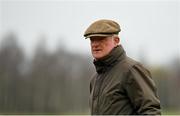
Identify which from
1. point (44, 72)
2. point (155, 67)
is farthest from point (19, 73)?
point (155, 67)

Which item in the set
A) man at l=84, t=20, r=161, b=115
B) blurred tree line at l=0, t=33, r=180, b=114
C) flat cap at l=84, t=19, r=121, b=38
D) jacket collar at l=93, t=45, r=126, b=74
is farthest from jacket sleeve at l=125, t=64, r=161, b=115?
blurred tree line at l=0, t=33, r=180, b=114

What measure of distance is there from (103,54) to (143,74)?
26 centimetres

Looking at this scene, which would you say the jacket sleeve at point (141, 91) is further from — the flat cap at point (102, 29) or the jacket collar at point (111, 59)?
the flat cap at point (102, 29)

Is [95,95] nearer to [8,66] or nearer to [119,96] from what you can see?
[119,96]

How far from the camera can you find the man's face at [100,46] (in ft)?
9.85

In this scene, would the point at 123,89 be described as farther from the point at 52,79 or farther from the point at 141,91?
the point at 52,79

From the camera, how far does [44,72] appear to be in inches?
1406

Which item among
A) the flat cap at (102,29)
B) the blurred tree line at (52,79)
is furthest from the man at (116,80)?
the blurred tree line at (52,79)

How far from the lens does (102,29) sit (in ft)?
9.93

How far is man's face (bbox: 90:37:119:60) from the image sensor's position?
3.00 meters

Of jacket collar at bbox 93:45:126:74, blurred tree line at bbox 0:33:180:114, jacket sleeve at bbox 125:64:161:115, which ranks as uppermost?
jacket collar at bbox 93:45:126:74

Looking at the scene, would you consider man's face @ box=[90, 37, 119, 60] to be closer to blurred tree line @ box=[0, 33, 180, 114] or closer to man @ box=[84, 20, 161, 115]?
man @ box=[84, 20, 161, 115]

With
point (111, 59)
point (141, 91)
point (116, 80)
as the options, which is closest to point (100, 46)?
point (111, 59)

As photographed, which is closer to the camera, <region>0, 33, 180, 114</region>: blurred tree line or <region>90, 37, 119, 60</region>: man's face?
<region>90, 37, 119, 60</region>: man's face
